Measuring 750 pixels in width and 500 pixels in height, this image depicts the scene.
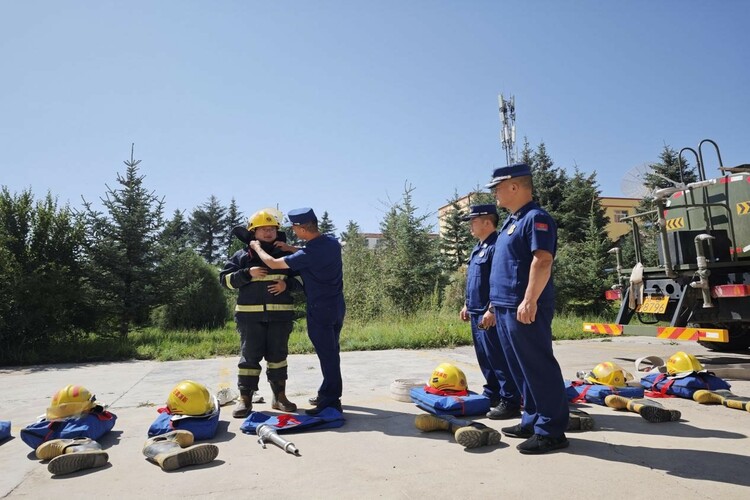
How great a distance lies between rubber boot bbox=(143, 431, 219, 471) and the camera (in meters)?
3.01

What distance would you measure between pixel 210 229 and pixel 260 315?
58901mm

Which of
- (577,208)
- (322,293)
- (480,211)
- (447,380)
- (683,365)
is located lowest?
(683,365)

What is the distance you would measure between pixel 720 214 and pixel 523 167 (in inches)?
234

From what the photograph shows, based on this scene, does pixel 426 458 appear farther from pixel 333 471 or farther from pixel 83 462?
pixel 83 462

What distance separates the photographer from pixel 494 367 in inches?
171

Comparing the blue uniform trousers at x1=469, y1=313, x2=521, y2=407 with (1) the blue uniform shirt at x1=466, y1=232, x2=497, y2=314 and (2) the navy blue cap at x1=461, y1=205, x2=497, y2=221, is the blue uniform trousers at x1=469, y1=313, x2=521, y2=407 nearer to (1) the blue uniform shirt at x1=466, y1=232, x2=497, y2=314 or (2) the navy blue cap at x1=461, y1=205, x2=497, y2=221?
(1) the blue uniform shirt at x1=466, y1=232, x2=497, y2=314

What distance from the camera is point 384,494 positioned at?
8.39 feet

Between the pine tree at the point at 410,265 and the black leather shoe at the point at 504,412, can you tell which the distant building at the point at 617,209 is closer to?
the pine tree at the point at 410,265

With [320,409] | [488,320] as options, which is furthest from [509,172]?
[320,409]

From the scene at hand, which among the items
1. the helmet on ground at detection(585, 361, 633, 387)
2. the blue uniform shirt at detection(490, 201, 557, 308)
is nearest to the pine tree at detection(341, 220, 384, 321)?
the helmet on ground at detection(585, 361, 633, 387)

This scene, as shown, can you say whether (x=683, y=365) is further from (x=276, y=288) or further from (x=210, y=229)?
(x=210, y=229)

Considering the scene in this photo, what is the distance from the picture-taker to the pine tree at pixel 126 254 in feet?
36.3

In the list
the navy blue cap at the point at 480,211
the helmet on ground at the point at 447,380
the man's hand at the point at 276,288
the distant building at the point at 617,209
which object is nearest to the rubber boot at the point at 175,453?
the man's hand at the point at 276,288

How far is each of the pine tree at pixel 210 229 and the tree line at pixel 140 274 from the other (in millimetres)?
43470
